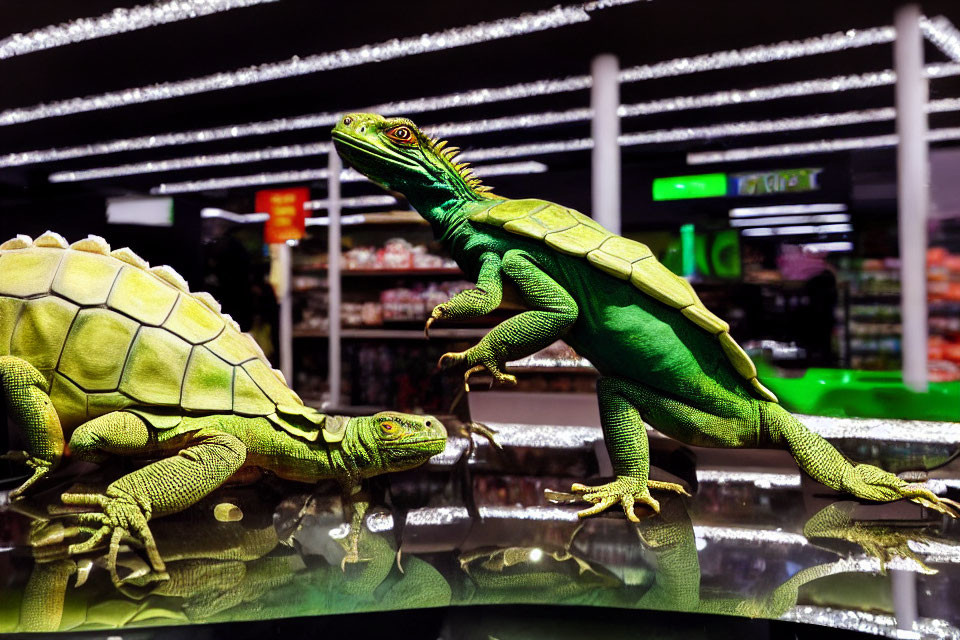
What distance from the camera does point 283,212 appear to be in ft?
6.13

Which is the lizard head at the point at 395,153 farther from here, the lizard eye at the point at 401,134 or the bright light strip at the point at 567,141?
the bright light strip at the point at 567,141

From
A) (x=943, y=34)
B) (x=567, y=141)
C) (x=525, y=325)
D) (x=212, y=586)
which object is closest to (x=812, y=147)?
(x=943, y=34)

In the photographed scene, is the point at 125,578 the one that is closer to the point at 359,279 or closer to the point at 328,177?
the point at 328,177

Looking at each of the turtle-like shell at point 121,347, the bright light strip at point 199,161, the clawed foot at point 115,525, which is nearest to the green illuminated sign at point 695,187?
the bright light strip at point 199,161

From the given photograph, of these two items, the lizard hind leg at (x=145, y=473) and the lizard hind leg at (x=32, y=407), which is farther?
the lizard hind leg at (x=32, y=407)

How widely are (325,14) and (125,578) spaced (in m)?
1.67

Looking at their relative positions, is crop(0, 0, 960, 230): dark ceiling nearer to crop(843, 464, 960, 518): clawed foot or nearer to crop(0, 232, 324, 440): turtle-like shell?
crop(0, 232, 324, 440): turtle-like shell

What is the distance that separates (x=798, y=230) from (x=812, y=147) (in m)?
0.40

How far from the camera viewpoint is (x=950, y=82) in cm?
200

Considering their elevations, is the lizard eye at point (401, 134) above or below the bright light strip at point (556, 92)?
below

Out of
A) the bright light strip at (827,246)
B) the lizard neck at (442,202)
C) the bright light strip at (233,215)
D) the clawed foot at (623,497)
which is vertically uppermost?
the bright light strip at (233,215)

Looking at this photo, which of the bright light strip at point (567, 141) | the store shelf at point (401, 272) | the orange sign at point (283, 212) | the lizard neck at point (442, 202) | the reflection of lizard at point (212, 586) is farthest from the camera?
the store shelf at point (401, 272)

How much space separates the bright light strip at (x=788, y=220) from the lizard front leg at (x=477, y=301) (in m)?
1.08

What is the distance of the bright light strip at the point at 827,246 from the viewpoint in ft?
5.83
